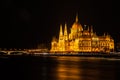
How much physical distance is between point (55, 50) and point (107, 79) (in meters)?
107

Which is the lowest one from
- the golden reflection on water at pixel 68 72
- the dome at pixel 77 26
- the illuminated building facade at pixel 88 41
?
the golden reflection on water at pixel 68 72

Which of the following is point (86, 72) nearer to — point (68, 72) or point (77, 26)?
point (68, 72)

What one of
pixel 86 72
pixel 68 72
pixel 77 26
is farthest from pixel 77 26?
pixel 68 72

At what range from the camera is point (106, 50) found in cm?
12538

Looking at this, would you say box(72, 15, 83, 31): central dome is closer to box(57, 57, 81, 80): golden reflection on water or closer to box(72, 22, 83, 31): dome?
box(72, 22, 83, 31): dome

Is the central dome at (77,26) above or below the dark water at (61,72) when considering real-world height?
above

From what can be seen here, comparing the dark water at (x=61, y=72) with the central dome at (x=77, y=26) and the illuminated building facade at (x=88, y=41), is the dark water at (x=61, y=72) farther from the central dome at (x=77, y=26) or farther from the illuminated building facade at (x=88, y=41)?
the central dome at (x=77, y=26)

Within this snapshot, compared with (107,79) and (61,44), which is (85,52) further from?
(107,79)

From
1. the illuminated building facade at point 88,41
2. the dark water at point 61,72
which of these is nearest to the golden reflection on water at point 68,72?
the dark water at point 61,72

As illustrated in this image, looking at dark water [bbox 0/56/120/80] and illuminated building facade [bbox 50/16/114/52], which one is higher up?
illuminated building facade [bbox 50/16/114/52]

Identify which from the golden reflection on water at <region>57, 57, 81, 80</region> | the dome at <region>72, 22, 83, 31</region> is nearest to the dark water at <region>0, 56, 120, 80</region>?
the golden reflection on water at <region>57, 57, 81, 80</region>

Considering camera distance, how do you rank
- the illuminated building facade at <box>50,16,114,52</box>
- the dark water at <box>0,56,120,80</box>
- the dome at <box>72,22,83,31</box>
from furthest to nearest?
the dome at <box>72,22,83,31</box> < the illuminated building facade at <box>50,16,114,52</box> < the dark water at <box>0,56,120,80</box>

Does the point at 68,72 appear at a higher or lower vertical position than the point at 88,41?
lower

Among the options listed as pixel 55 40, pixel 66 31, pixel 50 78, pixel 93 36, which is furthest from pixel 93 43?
pixel 50 78
